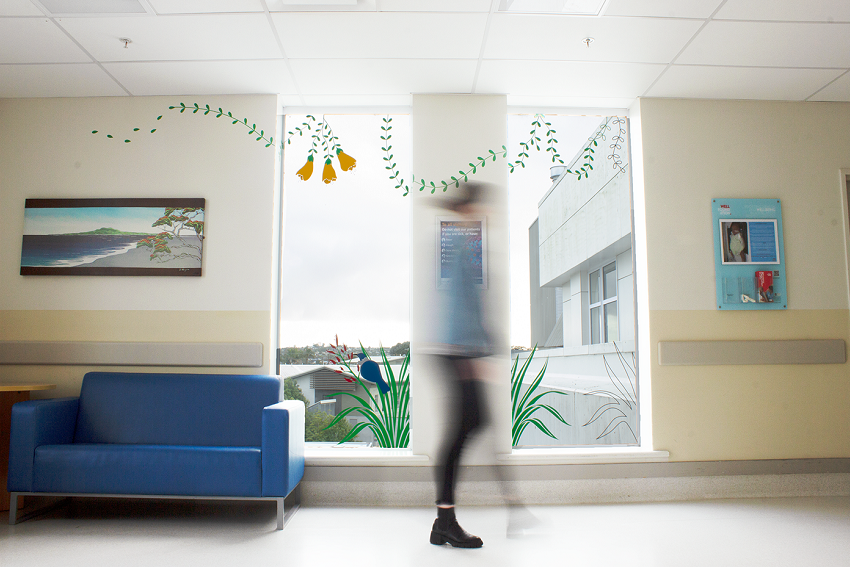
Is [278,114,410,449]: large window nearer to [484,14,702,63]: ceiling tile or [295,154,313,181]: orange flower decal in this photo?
[295,154,313,181]: orange flower decal

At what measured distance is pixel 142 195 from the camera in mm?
3826

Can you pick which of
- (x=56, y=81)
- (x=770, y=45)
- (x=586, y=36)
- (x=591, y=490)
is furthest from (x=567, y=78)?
(x=56, y=81)

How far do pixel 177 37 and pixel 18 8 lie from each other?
30.8 inches

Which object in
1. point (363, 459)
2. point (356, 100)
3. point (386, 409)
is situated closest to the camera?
point (363, 459)

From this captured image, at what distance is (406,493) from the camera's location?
3.49 metres

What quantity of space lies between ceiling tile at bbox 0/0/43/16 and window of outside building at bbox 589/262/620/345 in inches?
166

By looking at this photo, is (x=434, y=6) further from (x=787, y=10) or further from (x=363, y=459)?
(x=363, y=459)

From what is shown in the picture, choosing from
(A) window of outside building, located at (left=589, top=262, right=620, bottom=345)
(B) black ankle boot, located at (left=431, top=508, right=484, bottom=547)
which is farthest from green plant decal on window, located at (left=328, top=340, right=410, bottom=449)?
(A) window of outside building, located at (left=589, top=262, right=620, bottom=345)

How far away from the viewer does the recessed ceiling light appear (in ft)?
9.37

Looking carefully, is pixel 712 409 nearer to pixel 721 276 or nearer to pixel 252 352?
pixel 721 276

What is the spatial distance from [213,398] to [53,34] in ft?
7.82

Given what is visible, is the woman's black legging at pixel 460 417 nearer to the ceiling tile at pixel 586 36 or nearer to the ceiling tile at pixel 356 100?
the ceiling tile at pixel 586 36

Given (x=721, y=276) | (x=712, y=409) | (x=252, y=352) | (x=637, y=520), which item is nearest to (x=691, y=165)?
(x=721, y=276)

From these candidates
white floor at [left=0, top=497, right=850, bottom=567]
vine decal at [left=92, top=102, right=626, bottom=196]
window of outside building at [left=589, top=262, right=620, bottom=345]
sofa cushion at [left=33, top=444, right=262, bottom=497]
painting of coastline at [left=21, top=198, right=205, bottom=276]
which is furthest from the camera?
window of outside building at [left=589, top=262, right=620, bottom=345]
